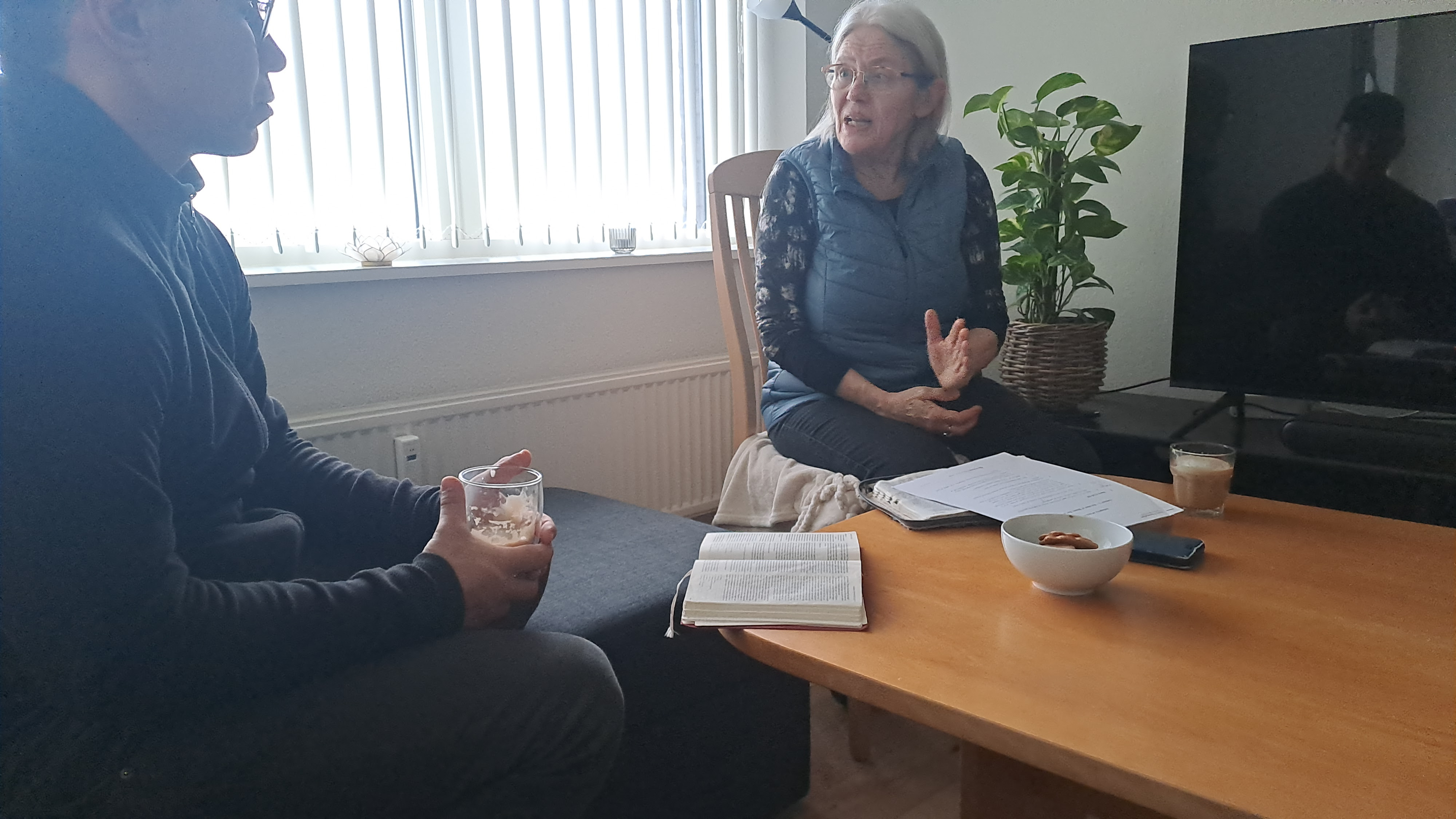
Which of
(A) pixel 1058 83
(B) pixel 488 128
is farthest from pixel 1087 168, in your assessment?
(B) pixel 488 128

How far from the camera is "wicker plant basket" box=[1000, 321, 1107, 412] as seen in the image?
6.72 feet

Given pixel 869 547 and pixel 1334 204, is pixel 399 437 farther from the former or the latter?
pixel 1334 204

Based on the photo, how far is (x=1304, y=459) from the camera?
1729 mm

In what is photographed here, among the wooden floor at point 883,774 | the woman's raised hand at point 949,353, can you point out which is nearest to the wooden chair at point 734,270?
the woman's raised hand at point 949,353

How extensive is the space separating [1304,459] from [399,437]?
69.9 inches

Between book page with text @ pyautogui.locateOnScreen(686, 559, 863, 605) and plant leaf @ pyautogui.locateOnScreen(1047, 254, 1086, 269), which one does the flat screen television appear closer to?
plant leaf @ pyautogui.locateOnScreen(1047, 254, 1086, 269)

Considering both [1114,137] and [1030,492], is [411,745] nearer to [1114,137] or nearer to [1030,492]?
[1030,492]

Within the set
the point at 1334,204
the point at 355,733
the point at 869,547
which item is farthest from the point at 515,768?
the point at 1334,204

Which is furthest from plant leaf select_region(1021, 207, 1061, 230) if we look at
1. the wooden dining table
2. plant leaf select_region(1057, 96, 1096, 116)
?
the wooden dining table

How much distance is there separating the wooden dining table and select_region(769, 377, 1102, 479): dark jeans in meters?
0.48

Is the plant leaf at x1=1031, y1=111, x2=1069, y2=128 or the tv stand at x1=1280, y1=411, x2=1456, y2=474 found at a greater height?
the plant leaf at x1=1031, y1=111, x2=1069, y2=128

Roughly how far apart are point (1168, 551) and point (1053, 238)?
1167 mm

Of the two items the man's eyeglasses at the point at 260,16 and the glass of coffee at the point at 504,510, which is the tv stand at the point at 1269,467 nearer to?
the glass of coffee at the point at 504,510

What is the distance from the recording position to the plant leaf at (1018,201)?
206cm
